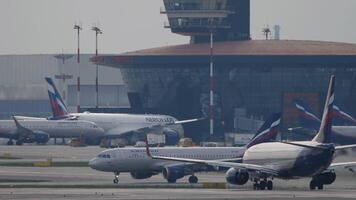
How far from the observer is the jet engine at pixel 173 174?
103m

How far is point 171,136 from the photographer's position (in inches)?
7613

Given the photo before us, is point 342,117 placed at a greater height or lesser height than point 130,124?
greater

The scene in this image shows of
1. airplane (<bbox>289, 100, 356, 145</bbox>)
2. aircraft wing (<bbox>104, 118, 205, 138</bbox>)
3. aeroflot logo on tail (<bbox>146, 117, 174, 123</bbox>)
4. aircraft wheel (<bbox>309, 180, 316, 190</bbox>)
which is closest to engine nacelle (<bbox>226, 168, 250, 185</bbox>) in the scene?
aircraft wheel (<bbox>309, 180, 316, 190</bbox>)

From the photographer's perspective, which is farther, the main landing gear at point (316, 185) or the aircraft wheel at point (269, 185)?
the aircraft wheel at point (269, 185)

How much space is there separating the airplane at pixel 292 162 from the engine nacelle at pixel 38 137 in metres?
88.9

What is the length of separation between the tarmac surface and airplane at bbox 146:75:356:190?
0.87 meters

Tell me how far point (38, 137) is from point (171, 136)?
64.9ft

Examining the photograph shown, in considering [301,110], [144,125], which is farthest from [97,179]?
[144,125]

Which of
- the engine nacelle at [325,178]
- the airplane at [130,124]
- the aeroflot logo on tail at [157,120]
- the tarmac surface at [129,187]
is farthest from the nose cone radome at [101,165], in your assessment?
the aeroflot logo on tail at [157,120]

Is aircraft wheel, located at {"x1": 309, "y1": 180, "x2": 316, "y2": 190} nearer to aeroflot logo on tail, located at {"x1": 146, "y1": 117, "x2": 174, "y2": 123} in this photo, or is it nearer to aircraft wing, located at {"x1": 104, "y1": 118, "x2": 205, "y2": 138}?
aircraft wing, located at {"x1": 104, "y1": 118, "x2": 205, "y2": 138}

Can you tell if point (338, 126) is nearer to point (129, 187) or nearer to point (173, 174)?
point (173, 174)

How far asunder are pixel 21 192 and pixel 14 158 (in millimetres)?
55522

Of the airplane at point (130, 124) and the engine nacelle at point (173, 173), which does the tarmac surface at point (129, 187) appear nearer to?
the engine nacelle at point (173, 173)

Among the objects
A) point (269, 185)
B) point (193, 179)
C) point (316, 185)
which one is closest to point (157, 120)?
point (193, 179)
